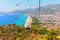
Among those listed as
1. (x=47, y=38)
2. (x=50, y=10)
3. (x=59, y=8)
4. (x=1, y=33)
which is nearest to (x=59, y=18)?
(x=50, y=10)

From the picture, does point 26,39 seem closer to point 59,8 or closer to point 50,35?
point 50,35

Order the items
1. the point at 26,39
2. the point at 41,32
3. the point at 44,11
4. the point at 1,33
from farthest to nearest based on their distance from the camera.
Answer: the point at 44,11
the point at 41,32
the point at 1,33
the point at 26,39

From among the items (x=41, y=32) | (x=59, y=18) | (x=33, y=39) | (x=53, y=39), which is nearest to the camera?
(x=53, y=39)

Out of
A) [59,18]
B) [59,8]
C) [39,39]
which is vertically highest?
[59,8]

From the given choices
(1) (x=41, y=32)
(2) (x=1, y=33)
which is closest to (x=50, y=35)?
(2) (x=1, y=33)

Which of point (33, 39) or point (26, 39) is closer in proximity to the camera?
point (33, 39)

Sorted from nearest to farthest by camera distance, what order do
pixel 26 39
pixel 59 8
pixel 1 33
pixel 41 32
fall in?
pixel 26 39
pixel 1 33
pixel 41 32
pixel 59 8

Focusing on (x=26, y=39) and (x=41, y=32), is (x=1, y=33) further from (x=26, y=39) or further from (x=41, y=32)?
(x=41, y=32)

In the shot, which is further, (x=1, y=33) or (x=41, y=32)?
(x=41, y=32)

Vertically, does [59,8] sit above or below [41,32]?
above
